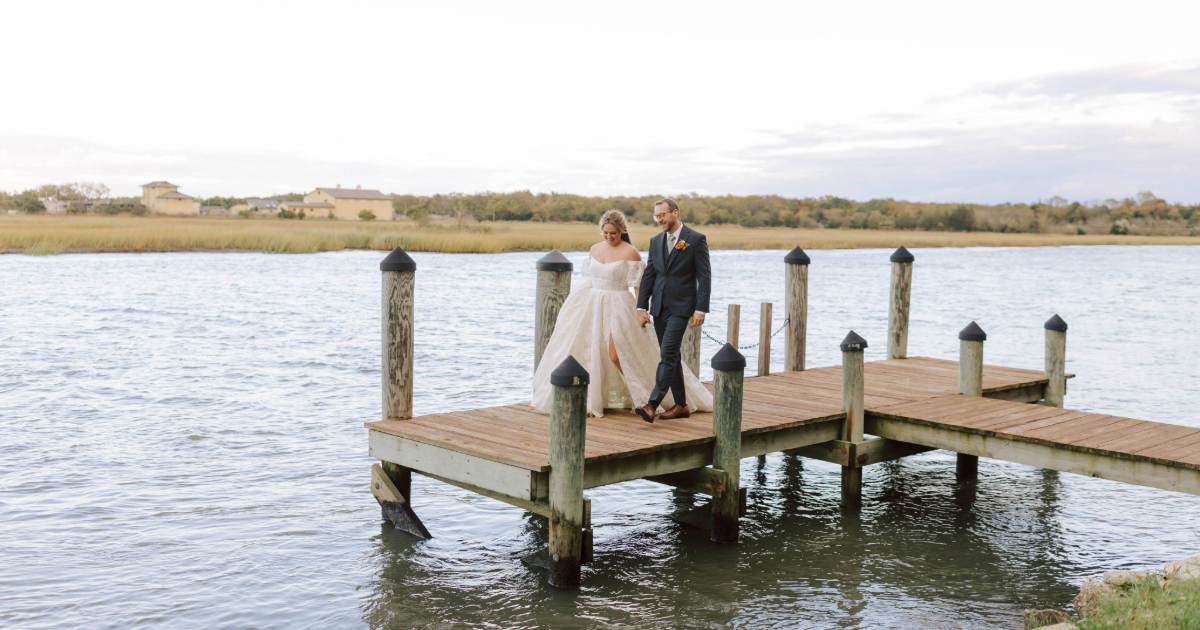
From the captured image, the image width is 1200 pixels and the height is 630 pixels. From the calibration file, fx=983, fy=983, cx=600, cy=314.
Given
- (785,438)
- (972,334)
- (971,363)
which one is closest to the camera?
(785,438)

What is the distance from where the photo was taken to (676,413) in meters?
8.07

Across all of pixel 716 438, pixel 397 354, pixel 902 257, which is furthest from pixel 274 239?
pixel 716 438

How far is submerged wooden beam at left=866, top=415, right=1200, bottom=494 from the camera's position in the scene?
7.05 metres

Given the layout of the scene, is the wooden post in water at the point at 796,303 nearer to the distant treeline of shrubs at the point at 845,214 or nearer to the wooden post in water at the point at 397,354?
the wooden post in water at the point at 397,354

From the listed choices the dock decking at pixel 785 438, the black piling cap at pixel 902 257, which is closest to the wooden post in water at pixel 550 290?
the dock decking at pixel 785 438

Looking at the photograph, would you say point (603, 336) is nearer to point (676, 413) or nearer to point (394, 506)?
point (676, 413)

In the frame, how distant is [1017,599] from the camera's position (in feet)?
23.3

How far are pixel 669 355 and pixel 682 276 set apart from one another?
2.06 ft

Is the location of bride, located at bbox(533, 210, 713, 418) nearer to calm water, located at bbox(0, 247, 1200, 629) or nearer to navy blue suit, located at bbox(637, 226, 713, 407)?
navy blue suit, located at bbox(637, 226, 713, 407)

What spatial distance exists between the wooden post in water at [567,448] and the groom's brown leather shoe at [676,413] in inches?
63.1

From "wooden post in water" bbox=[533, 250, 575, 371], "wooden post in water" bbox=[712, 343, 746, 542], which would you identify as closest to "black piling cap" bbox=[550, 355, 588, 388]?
"wooden post in water" bbox=[712, 343, 746, 542]

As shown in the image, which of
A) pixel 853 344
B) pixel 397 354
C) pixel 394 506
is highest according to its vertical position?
pixel 853 344

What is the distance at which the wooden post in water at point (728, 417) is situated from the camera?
730 cm

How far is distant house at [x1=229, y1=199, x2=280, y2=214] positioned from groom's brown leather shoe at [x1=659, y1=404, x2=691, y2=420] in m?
101
